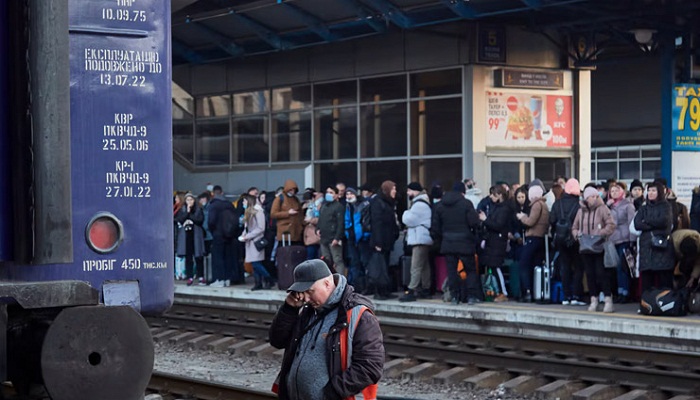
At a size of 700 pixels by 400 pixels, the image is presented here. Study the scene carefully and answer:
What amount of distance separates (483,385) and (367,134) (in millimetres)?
12750

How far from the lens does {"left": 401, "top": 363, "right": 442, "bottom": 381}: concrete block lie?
12.5m

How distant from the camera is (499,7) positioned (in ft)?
65.0

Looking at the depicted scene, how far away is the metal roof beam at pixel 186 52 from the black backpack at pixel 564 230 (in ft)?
39.2

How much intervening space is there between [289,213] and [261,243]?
71 cm

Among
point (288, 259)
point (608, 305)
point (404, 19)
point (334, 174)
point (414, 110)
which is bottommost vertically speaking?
point (608, 305)

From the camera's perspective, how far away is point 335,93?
24.7 meters

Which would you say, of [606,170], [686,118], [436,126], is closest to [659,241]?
[686,118]

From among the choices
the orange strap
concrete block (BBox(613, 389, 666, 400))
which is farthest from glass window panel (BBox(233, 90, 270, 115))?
the orange strap

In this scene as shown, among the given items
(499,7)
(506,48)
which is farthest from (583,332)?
(506,48)

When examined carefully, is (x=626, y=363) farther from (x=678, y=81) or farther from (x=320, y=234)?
(x=678, y=81)

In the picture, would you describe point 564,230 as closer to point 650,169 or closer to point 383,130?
point 383,130

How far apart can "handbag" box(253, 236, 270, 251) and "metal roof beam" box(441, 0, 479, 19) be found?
4920 millimetres

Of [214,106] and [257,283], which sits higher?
[214,106]

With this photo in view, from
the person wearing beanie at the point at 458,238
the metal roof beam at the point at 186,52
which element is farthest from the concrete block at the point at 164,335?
the metal roof beam at the point at 186,52
